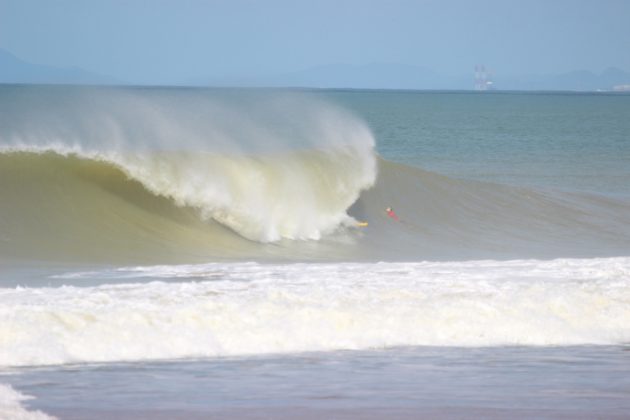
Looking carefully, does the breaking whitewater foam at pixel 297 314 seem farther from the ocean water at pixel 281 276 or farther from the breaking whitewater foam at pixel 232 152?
the breaking whitewater foam at pixel 232 152

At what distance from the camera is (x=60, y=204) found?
1725 cm

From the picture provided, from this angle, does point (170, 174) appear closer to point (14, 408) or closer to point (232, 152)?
point (232, 152)

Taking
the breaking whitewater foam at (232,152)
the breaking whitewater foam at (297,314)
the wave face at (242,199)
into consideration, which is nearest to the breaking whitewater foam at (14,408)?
the breaking whitewater foam at (297,314)

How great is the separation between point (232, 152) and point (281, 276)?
8.31m

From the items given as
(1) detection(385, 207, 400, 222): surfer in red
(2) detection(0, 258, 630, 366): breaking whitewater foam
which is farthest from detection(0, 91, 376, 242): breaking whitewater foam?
(2) detection(0, 258, 630, 366): breaking whitewater foam

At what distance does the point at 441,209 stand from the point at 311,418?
14.9 metres

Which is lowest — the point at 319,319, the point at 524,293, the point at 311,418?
the point at 311,418

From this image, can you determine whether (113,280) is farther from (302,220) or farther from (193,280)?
(302,220)

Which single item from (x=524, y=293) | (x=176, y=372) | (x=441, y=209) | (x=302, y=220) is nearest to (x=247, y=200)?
(x=302, y=220)

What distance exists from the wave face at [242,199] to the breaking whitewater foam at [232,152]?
0.04 m

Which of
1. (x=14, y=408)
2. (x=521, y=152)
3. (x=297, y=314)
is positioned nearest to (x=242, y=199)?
(x=297, y=314)

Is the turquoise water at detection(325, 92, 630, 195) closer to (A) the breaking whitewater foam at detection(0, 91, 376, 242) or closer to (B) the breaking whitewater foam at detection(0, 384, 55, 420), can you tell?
(A) the breaking whitewater foam at detection(0, 91, 376, 242)

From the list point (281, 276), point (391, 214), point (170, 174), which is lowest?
point (281, 276)

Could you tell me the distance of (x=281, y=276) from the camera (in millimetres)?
12688
